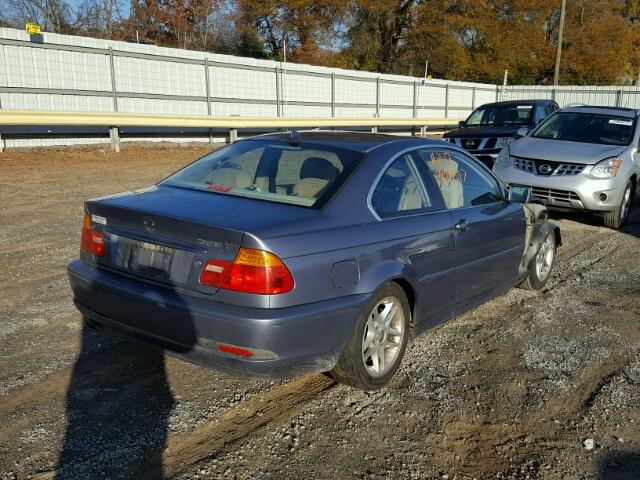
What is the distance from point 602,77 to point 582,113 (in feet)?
148

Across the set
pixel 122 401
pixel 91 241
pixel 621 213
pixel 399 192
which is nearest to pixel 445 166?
pixel 399 192

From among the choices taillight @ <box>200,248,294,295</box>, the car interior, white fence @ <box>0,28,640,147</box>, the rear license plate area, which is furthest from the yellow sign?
taillight @ <box>200,248,294,295</box>

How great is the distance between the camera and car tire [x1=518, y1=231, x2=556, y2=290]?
5.88m

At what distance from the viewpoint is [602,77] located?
4975 cm

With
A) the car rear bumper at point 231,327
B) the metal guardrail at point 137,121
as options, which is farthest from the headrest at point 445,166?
the metal guardrail at point 137,121

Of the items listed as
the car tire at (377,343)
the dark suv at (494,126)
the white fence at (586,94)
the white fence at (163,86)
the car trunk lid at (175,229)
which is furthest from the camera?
the white fence at (586,94)

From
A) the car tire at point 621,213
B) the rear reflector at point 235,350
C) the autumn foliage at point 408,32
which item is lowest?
the car tire at point 621,213

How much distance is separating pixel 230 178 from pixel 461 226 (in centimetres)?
167

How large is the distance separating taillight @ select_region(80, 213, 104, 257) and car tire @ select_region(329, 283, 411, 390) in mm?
1586

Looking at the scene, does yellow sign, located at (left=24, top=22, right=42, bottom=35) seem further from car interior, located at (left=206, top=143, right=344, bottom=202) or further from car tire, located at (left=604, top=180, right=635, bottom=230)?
car tire, located at (left=604, top=180, right=635, bottom=230)

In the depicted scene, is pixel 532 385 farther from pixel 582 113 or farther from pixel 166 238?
pixel 582 113

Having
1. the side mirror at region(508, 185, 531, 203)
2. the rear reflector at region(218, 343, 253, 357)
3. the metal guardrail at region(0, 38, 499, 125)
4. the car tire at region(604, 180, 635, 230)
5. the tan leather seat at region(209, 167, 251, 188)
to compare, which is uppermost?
the metal guardrail at region(0, 38, 499, 125)

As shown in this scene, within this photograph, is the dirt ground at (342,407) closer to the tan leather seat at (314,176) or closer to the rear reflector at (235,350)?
the rear reflector at (235,350)

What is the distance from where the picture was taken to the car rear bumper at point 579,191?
855cm
